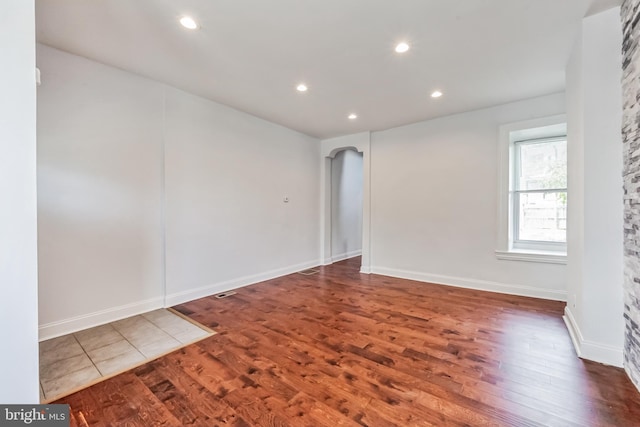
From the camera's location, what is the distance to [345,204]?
6289 millimetres

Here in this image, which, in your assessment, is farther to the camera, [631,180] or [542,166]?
[542,166]

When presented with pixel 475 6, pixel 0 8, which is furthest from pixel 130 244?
pixel 475 6

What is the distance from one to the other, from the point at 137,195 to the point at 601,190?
4345mm

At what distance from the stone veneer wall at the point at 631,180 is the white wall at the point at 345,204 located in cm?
444

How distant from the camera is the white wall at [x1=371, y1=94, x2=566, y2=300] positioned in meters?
3.63

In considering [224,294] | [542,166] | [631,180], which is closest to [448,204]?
[542,166]

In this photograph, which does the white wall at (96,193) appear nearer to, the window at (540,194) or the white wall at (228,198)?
the white wall at (228,198)

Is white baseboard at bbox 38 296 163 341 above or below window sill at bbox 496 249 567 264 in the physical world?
below

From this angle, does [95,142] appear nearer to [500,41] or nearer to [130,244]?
[130,244]

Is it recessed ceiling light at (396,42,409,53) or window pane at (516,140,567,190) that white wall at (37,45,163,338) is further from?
window pane at (516,140,567,190)

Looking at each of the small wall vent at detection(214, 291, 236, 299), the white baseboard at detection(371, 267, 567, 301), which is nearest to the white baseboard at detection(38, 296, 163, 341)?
the small wall vent at detection(214, 291, 236, 299)

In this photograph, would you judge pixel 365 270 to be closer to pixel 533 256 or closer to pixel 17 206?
pixel 533 256

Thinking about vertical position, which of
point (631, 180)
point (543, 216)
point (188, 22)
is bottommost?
point (543, 216)

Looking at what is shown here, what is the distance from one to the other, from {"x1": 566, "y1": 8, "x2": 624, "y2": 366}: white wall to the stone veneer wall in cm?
5
